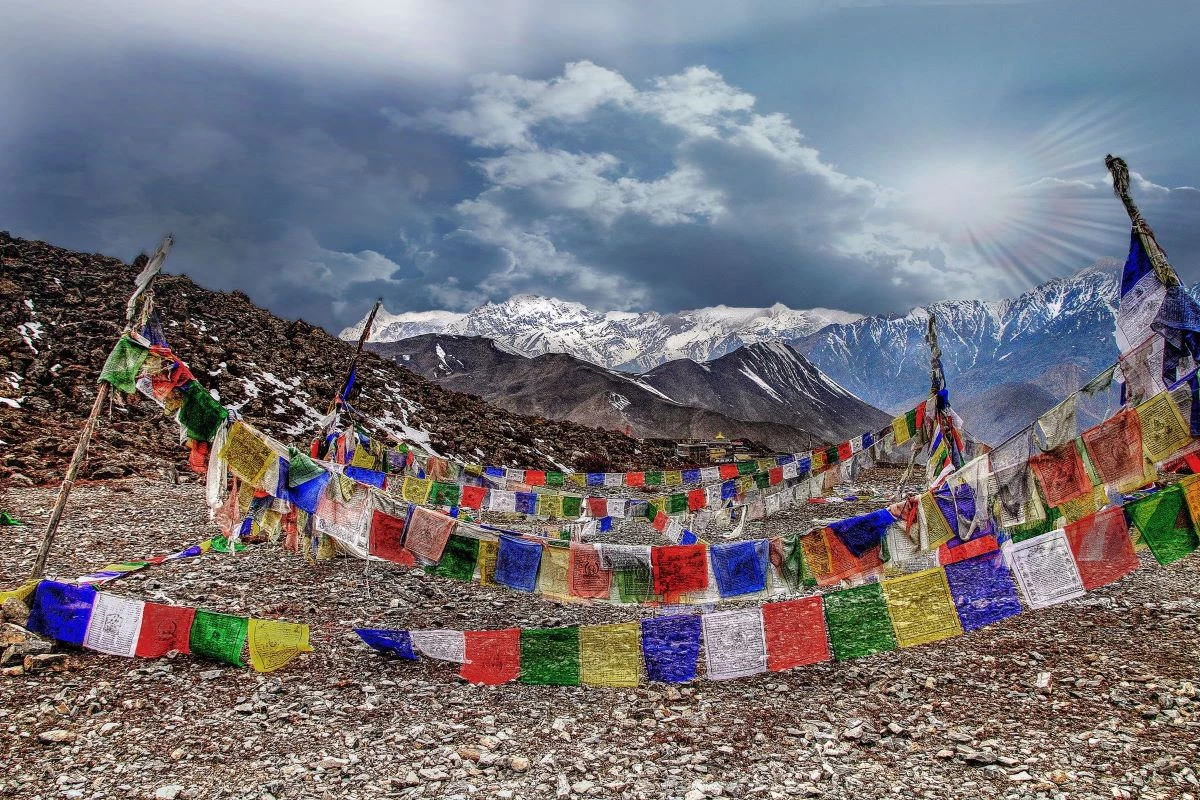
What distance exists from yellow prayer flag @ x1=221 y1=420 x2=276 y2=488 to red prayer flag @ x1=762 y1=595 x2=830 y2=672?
316 inches

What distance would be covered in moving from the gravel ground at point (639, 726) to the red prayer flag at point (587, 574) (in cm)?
145

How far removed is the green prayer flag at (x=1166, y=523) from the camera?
751cm

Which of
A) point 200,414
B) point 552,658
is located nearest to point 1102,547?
point 552,658

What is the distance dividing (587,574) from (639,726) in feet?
7.72

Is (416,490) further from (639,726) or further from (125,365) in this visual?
(639,726)

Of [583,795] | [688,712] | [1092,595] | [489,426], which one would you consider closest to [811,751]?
[688,712]

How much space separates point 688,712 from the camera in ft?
26.8

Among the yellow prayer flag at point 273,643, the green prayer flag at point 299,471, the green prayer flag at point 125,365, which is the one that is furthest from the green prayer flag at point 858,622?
the green prayer flag at point 125,365

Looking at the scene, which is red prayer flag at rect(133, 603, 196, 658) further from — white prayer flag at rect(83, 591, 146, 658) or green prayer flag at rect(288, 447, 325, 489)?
green prayer flag at rect(288, 447, 325, 489)

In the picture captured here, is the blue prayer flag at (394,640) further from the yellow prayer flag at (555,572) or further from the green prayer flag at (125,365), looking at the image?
the green prayer flag at (125,365)

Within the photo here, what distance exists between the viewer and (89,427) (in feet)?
30.9

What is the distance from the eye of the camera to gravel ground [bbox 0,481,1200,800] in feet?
20.9

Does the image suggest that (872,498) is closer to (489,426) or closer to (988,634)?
(988,634)

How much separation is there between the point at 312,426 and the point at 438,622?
Answer: 26.3 m
